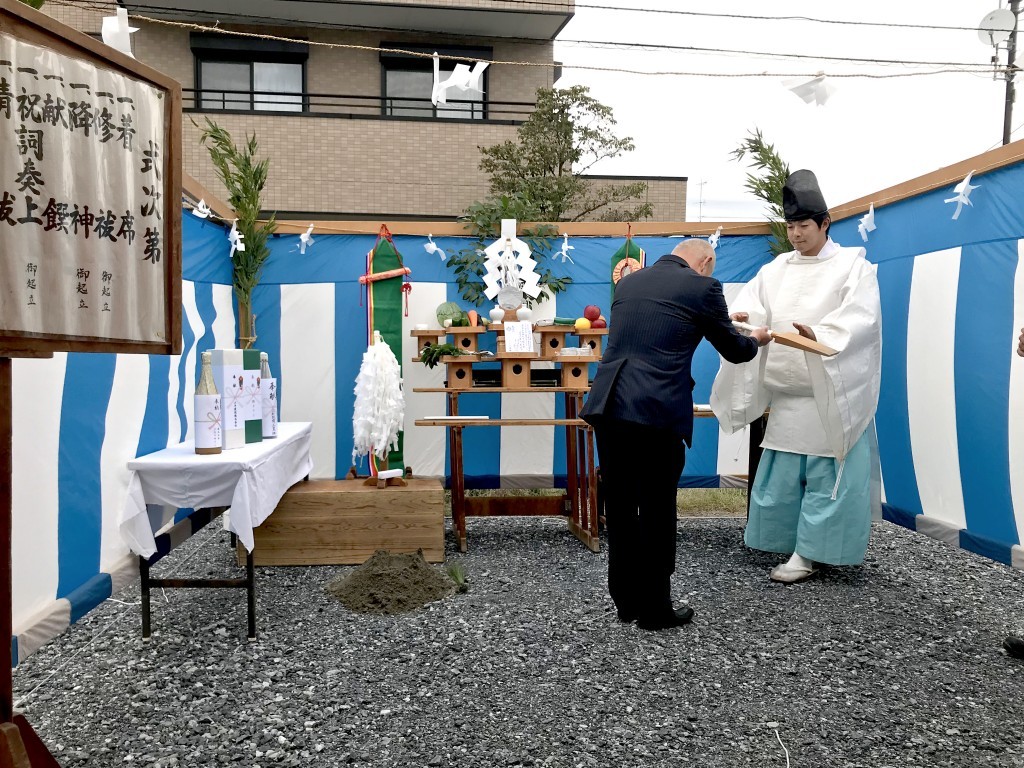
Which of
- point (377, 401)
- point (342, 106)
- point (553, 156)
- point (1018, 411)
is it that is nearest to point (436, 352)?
point (377, 401)

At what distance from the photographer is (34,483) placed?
2.77 metres

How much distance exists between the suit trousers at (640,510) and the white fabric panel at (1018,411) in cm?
156

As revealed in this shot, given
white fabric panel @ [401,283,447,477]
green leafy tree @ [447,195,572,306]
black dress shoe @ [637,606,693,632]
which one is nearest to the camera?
black dress shoe @ [637,606,693,632]

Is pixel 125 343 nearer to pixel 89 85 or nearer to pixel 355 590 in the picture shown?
pixel 89 85

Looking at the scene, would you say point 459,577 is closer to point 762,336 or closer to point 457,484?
point 457,484

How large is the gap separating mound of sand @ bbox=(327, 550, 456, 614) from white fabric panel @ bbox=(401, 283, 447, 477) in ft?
5.15

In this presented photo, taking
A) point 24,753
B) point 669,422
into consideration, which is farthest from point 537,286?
point 24,753

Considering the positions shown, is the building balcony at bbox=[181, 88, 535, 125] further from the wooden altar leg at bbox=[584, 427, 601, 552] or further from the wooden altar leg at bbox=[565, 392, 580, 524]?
the wooden altar leg at bbox=[584, 427, 601, 552]

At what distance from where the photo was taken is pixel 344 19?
9.70m

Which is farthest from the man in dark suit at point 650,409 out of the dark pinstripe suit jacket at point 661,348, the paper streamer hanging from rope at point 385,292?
the paper streamer hanging from rope at point 385,292

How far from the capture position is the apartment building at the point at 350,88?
371 inches

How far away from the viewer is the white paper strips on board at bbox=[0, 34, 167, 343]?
160cm

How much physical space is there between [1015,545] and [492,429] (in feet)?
A: 10.3

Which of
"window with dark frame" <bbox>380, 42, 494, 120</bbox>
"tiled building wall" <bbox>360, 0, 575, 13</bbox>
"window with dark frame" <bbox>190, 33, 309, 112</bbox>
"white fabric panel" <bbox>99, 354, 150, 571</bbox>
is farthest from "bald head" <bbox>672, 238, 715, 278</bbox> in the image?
"window with dark frame" <bbox>190, 33, 309, 112</bbox>
